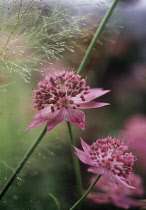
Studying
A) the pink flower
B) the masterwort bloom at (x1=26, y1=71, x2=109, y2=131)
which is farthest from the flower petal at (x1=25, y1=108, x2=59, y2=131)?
the pink flower

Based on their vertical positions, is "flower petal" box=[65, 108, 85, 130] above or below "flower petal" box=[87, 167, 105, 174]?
above

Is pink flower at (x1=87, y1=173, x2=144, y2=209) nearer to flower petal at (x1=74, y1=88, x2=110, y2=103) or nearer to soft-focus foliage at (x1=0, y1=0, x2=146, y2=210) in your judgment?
soft-focus foliage at (x1=0, y1=0, x2=146, y2=210)

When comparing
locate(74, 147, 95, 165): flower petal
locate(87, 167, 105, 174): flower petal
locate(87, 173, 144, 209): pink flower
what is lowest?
locate(87, 173, 144, 209): pink flower

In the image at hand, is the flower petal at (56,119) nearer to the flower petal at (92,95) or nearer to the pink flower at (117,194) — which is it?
the flower petal at (92,95)

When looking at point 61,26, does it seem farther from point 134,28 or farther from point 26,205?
point 26,205

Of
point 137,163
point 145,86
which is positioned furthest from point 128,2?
point 137,163

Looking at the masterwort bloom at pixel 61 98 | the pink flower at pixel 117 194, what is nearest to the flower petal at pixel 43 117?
the masterwort bloom at pixel 61 98

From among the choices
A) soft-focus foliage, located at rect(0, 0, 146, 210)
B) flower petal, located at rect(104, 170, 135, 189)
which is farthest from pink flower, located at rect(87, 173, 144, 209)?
flower petal, located at rect(104, 170, 135, 189)

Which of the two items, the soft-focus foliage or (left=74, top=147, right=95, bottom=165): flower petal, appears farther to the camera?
the soft-focus foliage
